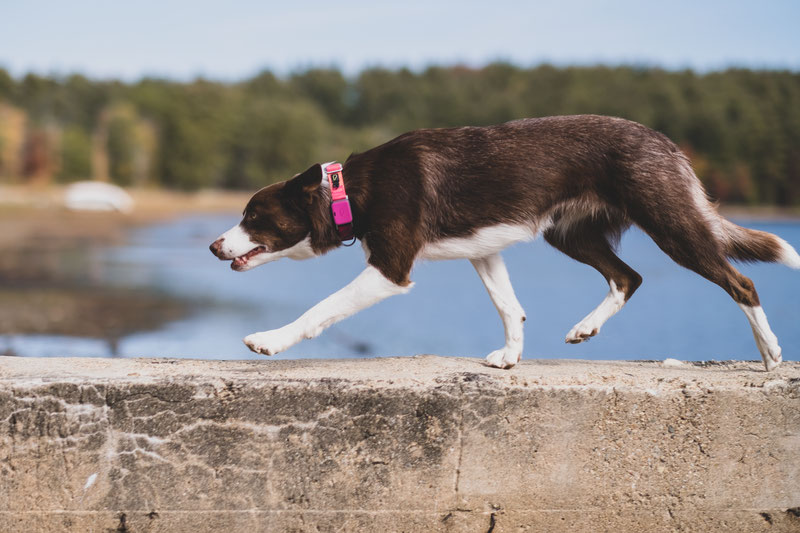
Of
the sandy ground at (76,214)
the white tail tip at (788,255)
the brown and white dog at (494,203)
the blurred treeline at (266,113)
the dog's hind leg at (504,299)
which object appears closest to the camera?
the brown and white dog at (494,203)

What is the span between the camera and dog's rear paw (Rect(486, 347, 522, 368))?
4.74m

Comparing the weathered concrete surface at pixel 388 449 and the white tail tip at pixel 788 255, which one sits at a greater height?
the white tail tip at pixel 788 255

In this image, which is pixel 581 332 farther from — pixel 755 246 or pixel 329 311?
pixel 329 311

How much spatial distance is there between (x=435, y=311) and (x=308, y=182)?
17.5 metres

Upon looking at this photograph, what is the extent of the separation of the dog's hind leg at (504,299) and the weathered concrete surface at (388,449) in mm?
257

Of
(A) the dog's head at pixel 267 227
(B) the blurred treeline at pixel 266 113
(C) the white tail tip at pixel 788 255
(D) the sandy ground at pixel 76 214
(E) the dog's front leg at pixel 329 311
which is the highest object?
(B) the blurred treeline at pixel 266 113

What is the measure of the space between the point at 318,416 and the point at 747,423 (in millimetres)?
2269

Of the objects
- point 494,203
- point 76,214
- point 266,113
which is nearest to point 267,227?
point 494,203

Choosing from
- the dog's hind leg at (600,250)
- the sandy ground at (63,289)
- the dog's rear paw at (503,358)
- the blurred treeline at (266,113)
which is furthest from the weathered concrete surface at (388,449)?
the blurred treeline at (266,113)

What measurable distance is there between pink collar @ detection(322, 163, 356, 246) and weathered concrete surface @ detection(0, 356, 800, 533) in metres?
0.77

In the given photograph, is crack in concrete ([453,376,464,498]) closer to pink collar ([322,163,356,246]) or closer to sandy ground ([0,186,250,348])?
pink collar ([322,163,356,246])

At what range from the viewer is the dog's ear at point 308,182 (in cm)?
453

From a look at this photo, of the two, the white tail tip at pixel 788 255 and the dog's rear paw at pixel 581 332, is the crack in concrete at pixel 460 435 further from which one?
the white tail tip at pixel 788 255

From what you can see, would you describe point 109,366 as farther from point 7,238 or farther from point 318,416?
point 7,238
